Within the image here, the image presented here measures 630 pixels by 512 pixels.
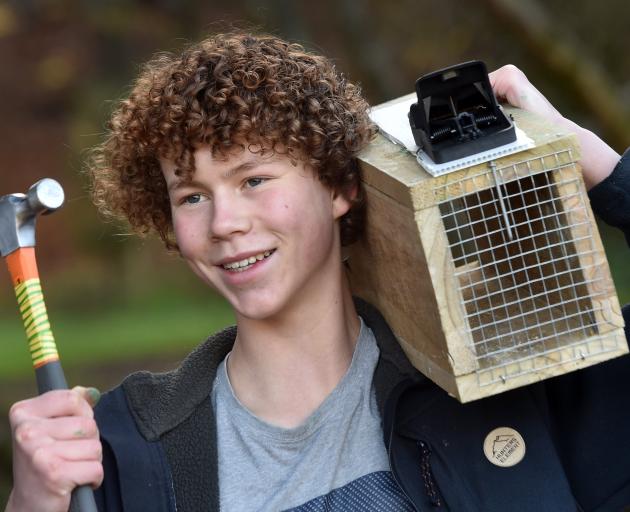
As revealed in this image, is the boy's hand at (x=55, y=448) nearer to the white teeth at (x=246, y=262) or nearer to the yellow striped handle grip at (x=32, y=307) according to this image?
the yellow striped handle grip at (x=32, y=307)

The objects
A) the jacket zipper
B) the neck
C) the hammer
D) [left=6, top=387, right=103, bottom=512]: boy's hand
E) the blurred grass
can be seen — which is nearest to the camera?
[left=6, top=387, right=103, bottom=512]: boy's hand

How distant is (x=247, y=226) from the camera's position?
9.22 ft

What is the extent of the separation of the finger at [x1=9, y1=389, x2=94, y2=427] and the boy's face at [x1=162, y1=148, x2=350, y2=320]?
52cm

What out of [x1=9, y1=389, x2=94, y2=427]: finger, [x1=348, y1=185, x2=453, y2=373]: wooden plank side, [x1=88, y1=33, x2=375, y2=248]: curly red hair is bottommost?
[x1=9, y1=389, x2=94, y2=427]: finger

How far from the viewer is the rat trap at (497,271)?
2521mm

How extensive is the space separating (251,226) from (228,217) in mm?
64

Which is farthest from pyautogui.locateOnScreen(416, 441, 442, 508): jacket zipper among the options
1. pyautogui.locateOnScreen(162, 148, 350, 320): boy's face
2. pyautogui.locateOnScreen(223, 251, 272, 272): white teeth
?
pyautogui.locateOnScreen(223, 251, 272, 272): white teeth

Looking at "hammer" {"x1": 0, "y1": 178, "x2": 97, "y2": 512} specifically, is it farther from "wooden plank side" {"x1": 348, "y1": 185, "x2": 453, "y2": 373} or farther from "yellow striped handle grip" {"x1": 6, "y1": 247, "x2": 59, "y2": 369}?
"wooden plank side" {"x1": 348, "y1": 185, "x2": 453, "y2": 373}

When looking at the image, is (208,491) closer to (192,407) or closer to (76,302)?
(192,407)

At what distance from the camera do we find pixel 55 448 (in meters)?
2.50

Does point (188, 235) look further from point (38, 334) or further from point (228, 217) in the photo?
point (38, 334)

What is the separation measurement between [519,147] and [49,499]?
1311mm

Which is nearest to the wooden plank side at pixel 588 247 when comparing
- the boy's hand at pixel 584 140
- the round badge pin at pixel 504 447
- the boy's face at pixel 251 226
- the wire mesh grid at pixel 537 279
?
the wire mesh grid at pixel 537 279

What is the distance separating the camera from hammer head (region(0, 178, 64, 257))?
2660mm
